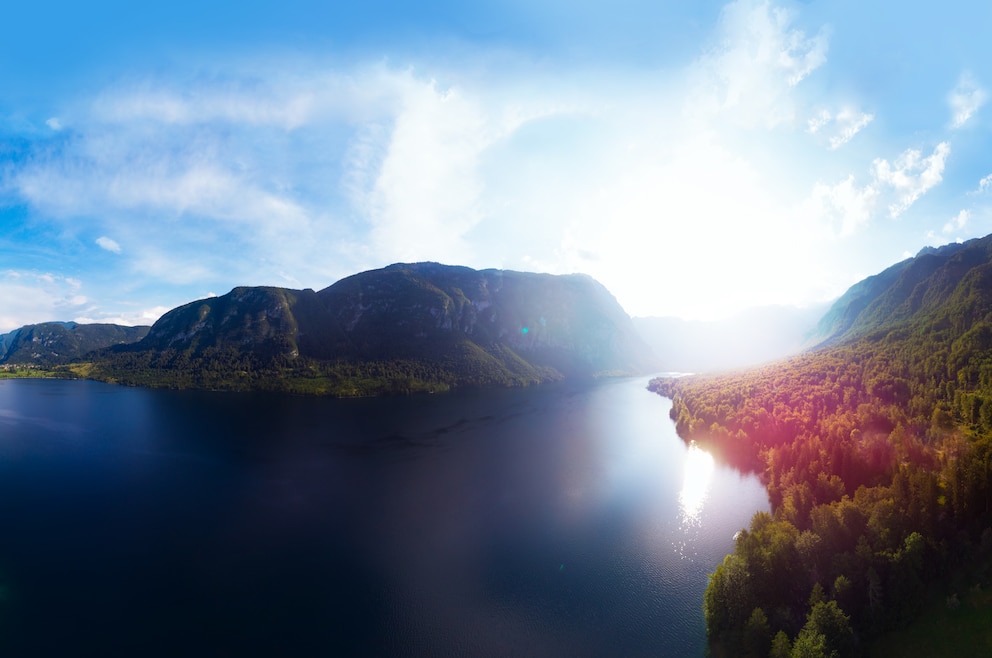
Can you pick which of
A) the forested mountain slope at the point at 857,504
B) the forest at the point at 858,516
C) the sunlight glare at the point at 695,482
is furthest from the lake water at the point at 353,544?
the forested mountain slope at the point at 857,504

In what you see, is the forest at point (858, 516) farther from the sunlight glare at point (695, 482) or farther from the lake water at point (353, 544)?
the lake water at point (353, 544)

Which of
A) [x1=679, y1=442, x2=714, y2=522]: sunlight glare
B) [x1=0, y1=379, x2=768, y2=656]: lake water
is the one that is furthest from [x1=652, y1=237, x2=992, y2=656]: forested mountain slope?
[x1=0, y1=379, x2=768, y2=656]: lake water

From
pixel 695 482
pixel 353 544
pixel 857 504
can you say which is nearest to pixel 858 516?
pixel 857 504

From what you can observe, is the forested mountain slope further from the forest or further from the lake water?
the lake water

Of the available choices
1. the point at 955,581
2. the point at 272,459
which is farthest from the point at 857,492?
the point at 272,459

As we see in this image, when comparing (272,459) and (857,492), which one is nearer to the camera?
(857,492)

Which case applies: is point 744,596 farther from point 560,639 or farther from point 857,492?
point 857,492

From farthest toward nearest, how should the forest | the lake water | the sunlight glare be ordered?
the sunlight glare → the lake water → the forest
